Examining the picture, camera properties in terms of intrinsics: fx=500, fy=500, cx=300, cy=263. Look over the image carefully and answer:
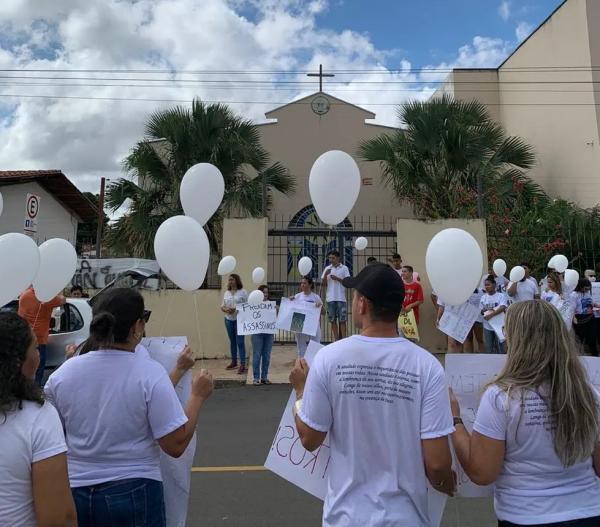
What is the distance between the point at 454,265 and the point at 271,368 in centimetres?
644

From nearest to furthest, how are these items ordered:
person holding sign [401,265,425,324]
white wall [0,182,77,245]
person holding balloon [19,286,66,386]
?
person holding balloon [19,286,66,386] < person holding sign [401,265,425,324] < white wall [0,182,77,245]

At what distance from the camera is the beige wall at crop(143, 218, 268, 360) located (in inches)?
409

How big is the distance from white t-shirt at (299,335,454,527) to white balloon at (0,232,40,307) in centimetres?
260

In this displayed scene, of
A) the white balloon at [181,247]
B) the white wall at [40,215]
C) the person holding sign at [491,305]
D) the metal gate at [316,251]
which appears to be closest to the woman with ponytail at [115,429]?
the white balloon at [181,247]

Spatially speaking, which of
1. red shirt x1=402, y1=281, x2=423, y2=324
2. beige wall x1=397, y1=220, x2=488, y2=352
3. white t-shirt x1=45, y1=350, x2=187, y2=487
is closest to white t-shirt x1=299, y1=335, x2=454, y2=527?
white t-shirt x1=45, y1=350, x2=187, y2=487

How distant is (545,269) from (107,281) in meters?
11.0

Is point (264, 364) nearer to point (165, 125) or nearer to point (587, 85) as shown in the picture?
point (165, 125)

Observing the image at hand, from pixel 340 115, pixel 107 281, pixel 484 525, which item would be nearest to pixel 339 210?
pixel 484 525

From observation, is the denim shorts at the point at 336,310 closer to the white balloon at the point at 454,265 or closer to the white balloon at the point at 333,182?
the white balloon at the point at 333,182

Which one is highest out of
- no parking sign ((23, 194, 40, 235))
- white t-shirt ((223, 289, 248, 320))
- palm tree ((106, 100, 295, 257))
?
palm tree ((106, 100, 295, 257))

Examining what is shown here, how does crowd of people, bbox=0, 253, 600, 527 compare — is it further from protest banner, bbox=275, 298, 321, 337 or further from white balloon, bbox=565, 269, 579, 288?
white balloon, bbox=565, 269, 579, 288

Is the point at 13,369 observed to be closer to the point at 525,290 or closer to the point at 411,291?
the point at 411,291

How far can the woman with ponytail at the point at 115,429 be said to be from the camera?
1.87 metres

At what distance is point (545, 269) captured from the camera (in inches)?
497
